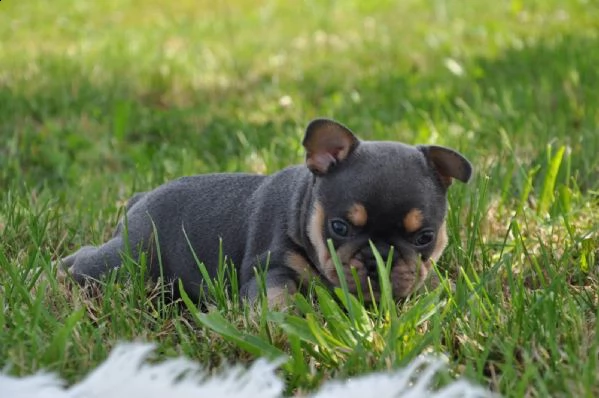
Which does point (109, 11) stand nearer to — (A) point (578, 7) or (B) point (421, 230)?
(A) point (578, 7)

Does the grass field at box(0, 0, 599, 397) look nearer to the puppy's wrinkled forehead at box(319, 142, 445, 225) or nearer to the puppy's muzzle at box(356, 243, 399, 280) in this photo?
the puppy's muzzle at box(356, 243, 399, 280)

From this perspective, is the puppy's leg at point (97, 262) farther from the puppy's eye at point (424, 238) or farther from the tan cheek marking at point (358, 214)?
the puppy's eye at point (424, 238)

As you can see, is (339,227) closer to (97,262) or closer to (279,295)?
(279,295)

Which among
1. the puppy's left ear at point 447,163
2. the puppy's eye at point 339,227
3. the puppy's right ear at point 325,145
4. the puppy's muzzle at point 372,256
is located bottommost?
the puppy's muzzle at point 372,256

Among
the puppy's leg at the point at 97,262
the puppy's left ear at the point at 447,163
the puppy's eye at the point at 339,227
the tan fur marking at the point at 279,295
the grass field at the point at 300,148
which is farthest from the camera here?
Result: the puppy's leg at the point at 97,262

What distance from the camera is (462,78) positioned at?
7.79 meters

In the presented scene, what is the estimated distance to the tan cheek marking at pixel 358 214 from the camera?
3547 mm

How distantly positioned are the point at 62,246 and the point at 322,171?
4.45ft

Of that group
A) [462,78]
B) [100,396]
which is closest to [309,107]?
[462,78]

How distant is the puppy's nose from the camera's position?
3512 mm

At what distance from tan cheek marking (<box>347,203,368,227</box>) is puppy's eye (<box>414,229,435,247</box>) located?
0.74ft

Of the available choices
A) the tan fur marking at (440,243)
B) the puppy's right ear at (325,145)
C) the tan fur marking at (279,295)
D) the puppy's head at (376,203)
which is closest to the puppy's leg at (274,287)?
the tan fur marking at (279,295)

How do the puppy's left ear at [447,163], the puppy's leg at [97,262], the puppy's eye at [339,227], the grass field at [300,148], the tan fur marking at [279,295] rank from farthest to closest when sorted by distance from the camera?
the puppy's leg at [97,262], the puppy's left ear at [447,163], the puppy's eye at [339,227], the tan fur marking at [279,295], the grass field at [300,148]

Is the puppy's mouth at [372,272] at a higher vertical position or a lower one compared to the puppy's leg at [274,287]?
higher
